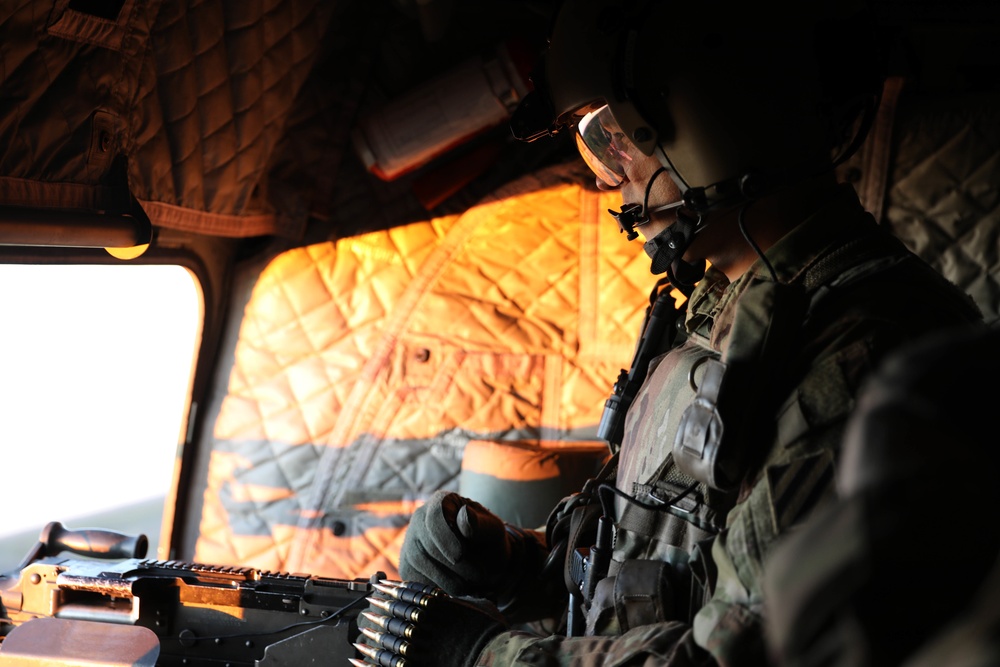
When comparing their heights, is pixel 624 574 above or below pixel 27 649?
below

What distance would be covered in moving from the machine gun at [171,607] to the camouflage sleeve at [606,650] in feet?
1.52

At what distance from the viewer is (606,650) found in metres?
1.01

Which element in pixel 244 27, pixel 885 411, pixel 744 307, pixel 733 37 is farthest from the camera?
pixel 244 27

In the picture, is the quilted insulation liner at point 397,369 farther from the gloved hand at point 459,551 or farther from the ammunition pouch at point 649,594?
the ammunition pouch at point 649,594

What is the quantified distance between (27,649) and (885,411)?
1.53 metres

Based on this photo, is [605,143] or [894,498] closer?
[894,498]

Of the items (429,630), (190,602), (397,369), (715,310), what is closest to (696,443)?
(715,310)

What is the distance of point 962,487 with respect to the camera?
46cm

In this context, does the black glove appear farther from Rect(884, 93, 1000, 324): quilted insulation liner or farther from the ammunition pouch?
Rect(884, 93, 1000, 324): quilted insulation liner

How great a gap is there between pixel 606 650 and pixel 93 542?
118 centimetres

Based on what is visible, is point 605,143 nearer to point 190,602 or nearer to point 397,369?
point 190,602

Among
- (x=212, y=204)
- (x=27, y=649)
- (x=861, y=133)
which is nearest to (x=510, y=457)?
(x=212, y=204)

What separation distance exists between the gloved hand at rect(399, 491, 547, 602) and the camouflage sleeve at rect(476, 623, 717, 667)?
33 centimetres

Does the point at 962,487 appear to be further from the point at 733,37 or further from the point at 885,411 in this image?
the point at 733,37
